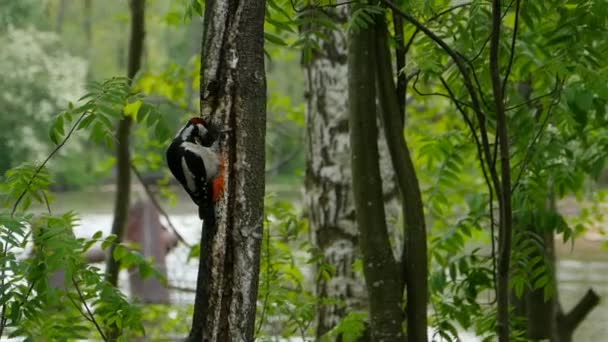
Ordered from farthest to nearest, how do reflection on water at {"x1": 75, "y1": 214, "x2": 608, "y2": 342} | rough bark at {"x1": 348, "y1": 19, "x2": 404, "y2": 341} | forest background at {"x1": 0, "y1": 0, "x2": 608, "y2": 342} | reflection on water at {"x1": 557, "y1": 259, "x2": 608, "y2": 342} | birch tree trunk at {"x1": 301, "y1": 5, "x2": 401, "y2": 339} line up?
reflection on water at {"x1": 75, "y1": 214, "x2": 608, "y2": 342} → reflection on water at {"x1": 557, "y1": 259, "x2": 608, "y2": 342} → birch tree trunk at {"x1": 301, "y1": 5, "x2": 401, "y2": 339} → rough bark at {"x1": 348, "y1": 19, "x2": 404, "y2": 341} → forest background at {"x1": 0, "y1": 0, "x2": 608, "y2": 342}

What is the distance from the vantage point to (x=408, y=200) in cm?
284

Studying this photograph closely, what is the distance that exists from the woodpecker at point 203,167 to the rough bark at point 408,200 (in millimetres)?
962

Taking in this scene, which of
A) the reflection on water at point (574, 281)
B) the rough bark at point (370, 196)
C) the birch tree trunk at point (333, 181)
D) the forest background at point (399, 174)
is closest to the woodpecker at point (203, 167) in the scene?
the forest background at point (399, 174)

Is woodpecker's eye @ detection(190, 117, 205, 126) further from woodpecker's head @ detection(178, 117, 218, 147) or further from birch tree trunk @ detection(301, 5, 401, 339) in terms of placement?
birch tree trunk @ detection(301, 5, 401, 339)

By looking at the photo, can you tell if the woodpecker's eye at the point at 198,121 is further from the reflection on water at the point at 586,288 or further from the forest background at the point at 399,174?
the reflection on water at the point at 586,288

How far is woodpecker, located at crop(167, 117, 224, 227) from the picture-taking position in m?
1.98

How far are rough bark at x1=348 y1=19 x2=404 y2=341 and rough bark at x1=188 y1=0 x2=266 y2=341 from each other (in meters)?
0.81

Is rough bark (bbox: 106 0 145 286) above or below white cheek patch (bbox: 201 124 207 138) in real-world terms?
above

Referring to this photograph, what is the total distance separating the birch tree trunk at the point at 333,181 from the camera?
412cm

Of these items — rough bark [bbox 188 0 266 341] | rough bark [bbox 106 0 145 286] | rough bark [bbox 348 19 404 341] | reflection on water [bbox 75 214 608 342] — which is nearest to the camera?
rough bark [bbox 188 0 266 341]

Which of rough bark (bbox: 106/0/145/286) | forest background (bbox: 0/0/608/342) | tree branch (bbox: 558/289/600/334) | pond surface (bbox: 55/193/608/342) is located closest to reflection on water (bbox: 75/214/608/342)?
pond surface (bbox: 55/193/608/342)

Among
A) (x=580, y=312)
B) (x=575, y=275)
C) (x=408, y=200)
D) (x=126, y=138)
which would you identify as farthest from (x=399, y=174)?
(x=575, y=275)

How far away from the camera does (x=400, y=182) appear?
2.84 metres

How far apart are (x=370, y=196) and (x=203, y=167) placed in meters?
0.91
